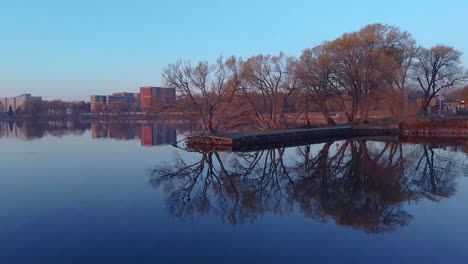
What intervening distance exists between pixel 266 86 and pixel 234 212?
30.6 m

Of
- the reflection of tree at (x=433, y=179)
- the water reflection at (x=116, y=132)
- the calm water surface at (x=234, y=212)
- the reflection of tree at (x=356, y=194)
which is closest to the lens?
the calm water surface at (x=234, y=212)

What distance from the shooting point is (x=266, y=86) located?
4109 centimetres

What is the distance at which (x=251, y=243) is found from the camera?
8836 mm

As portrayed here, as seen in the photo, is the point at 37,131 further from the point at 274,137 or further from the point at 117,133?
the point at 274,137

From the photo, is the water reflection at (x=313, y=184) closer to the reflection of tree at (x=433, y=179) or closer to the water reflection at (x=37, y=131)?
the reflection of tree at (x=433, y=179)

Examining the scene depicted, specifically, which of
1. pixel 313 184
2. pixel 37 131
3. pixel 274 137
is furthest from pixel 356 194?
pixel 37 131

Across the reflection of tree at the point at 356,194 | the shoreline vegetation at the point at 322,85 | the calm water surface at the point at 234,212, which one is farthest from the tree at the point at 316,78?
the calm water surface at the point at 234,212

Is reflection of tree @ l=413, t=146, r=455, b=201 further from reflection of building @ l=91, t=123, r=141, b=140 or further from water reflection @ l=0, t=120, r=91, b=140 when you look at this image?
water reflection @ l=0, t=120, r=91, b=140

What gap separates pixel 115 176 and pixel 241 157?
939 cm

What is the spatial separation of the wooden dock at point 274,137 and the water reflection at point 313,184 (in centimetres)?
333

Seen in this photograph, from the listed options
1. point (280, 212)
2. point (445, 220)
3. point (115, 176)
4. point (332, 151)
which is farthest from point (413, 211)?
point (332, 151)

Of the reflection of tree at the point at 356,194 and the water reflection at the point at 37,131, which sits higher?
the water reflection at the point at 37,131

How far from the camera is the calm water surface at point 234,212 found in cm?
829

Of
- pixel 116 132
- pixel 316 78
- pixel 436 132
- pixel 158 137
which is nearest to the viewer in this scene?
pixel 436 132
